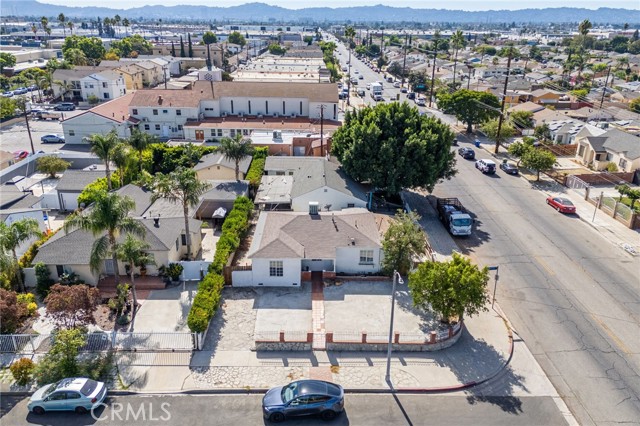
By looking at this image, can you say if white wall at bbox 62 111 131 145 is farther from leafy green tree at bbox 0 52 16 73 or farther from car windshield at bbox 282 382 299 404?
leafy green tree at bbox 0 52 16 73

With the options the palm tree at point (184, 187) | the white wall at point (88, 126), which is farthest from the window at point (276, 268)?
the white wall at point (88, 126)

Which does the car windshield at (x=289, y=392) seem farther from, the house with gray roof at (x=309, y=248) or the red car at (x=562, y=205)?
the red car at (x=562, y=205)

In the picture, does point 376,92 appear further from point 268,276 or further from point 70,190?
point 268,276

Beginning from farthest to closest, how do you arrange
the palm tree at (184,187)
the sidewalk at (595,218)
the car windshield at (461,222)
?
the car windshield at (461,222) < the sidewalk at (595,218) < the palm tree at (184,187)

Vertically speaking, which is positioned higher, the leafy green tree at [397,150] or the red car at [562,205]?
the leafy green tree at [397,150]

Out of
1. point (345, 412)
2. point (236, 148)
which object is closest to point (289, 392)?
point (345, 412)

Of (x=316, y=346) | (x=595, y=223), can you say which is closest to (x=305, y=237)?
(x=316, y=346)

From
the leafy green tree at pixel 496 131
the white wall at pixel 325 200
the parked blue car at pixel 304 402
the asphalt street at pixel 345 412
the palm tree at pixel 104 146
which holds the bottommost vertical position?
the asphalt street at pixel 345 412

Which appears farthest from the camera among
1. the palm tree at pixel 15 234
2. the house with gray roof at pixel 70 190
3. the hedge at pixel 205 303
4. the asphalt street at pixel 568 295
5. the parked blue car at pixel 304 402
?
the house with gray roof at pixel 70 190
